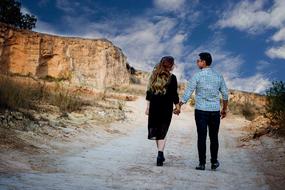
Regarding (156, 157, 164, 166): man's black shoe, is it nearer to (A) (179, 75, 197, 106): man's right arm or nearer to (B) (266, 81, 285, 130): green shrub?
(A) (179, 75, 197, 106): man's right arm

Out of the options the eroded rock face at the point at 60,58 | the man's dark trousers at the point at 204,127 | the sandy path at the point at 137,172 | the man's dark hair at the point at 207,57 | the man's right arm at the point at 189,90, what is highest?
the eroded rock face at the point at 60,58

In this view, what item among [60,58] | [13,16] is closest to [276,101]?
[60,58]

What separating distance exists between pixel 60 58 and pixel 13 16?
820cm

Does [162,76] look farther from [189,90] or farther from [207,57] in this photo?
[207,57]

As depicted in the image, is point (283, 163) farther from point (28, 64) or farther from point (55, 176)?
point (28, 64)

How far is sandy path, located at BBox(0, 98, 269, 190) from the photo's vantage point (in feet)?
17.5

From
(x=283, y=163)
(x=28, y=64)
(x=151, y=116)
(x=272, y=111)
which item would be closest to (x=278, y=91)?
(x=272, y=111)

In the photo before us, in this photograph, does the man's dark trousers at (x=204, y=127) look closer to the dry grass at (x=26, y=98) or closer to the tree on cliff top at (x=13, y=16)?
the dry grass at (x=26, y=98)

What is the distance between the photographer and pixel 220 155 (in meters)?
9.40

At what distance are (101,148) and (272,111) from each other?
6.84 metres

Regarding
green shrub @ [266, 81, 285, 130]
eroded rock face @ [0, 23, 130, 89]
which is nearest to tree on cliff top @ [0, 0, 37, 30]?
eroded rock face @ [0, 23, 130, 89]

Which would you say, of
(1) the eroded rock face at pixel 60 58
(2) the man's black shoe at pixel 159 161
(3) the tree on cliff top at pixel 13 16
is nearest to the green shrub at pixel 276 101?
(2) the man's black shoe at pixel 159 161

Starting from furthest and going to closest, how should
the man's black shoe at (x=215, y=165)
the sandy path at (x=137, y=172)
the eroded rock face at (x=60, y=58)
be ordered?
1. the eroded rock face at (x=60, y=58)
2. the man's black shoe at (x=215, y=165)
3. the sandy path at (x=137, y=172)

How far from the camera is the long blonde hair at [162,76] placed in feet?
25.3
